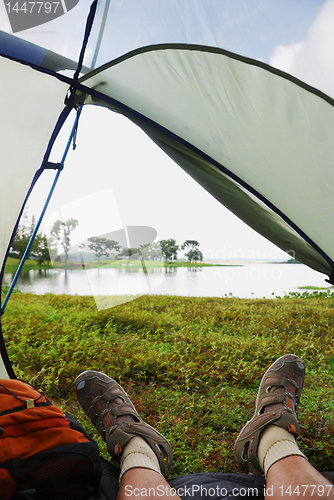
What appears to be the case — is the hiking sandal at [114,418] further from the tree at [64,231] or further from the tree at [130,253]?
the tree at [64,231]

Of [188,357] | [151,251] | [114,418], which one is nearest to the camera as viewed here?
[114,418]

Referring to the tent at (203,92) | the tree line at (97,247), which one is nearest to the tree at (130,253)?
the tree line at (97,247)

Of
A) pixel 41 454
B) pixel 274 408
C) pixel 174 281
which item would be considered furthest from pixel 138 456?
pixel 174 281

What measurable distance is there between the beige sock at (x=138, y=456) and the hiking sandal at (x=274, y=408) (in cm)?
33

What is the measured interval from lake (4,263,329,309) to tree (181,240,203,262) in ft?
1.09

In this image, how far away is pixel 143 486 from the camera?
0.82 m

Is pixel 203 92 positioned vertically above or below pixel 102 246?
above

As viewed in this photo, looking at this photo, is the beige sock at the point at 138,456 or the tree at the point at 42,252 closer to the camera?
the beige sock at the point at 138,456

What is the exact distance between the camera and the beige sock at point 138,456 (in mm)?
926

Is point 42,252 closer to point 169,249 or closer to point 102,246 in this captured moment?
point 102,246

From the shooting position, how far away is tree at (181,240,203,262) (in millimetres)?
6480

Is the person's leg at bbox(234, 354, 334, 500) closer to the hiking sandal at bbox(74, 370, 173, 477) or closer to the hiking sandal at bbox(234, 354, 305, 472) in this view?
the hiking sandal at bbox(234, 354, 305, 472)

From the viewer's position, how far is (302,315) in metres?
3.29

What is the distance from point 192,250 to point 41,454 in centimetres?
592
